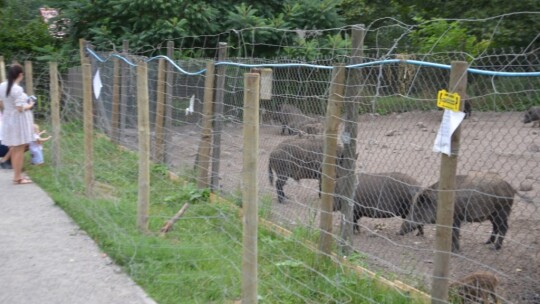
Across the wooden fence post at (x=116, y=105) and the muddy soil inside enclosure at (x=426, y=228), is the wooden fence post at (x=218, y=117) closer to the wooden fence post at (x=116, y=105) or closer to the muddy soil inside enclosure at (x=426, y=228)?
the muddy soil inside enclosure at (x=426, y=228)

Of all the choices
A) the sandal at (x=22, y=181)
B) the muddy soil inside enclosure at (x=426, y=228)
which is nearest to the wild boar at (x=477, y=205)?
the muddy soil inside enclosure at (x=426, y=228)

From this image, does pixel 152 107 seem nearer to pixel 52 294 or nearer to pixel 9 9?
pixel 52 294

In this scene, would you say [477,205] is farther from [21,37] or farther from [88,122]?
[21,37]

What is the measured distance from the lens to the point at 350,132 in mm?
5465

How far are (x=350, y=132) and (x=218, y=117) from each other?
2.91 m

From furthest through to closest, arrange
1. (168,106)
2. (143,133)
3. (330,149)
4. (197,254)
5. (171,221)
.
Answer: (168,106) < (171,221) < (143,133) < (197,254) < (330,149)

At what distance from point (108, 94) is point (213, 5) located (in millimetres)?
5410

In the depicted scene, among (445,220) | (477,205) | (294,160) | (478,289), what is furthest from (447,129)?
(294,160)

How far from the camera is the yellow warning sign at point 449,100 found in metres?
3.77

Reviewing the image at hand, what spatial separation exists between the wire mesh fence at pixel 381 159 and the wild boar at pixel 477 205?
15 mm

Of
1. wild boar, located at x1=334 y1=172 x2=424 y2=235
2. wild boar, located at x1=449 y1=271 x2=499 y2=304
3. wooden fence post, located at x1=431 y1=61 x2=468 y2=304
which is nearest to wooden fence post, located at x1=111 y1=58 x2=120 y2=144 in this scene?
wild boar, located at x1=334 y1=172 x2=424 y2=235

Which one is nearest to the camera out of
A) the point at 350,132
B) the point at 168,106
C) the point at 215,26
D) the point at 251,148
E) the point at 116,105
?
the point at 251,148

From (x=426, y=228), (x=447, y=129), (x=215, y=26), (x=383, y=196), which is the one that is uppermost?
(x=215, y=26)

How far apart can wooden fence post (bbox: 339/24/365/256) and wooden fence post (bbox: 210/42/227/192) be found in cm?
Result: 275
